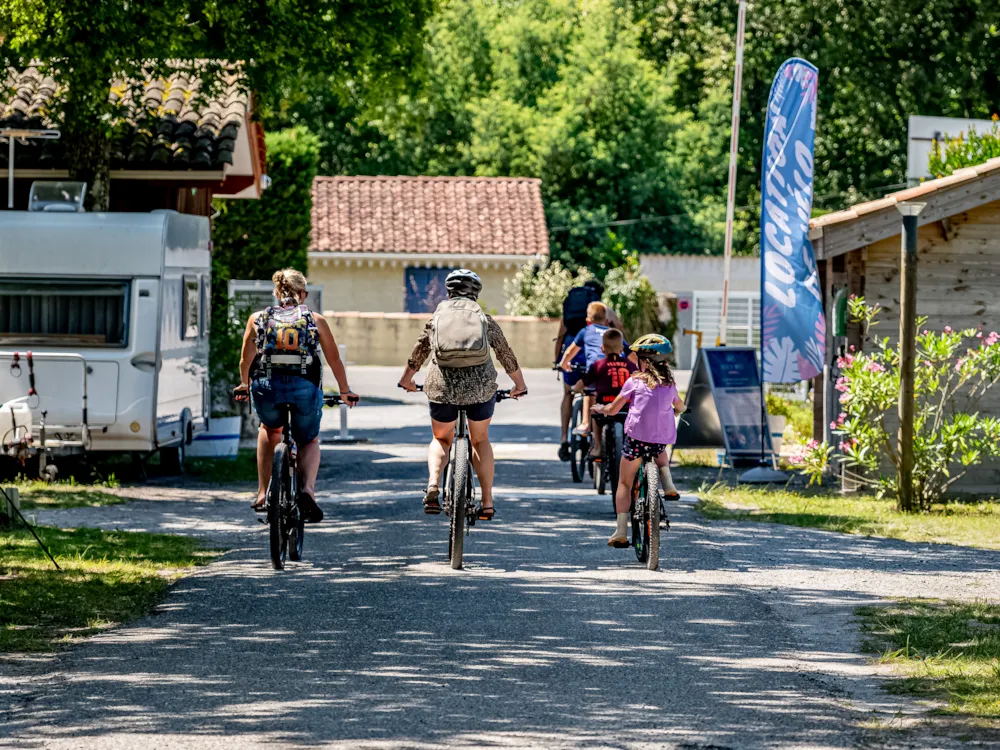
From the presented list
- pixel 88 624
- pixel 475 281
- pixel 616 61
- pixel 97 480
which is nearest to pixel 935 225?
pixel 475 281

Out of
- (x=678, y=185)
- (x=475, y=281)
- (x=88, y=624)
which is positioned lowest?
(x=88, y=624)

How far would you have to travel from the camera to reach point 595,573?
10594 mm

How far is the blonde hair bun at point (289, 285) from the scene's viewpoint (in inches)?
420

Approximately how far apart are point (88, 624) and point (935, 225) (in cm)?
1013

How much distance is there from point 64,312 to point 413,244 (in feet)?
105

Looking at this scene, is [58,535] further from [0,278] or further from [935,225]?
[935,225]

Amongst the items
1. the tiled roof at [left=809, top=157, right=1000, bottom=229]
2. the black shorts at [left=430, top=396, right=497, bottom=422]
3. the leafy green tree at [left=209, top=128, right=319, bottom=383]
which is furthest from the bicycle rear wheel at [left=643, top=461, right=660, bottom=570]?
the leafy green tree at [left=209, top=128, right=319, bottom=383]

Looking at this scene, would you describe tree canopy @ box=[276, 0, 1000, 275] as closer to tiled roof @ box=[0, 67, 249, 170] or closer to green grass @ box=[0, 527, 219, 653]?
tiled roof @ box=[0, 67, 249, 170]

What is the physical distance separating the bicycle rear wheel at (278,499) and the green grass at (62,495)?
15.5 feet

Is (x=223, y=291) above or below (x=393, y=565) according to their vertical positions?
above

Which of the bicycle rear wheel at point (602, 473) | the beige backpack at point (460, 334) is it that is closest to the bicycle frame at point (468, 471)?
the beige backpack at point (460, 334)

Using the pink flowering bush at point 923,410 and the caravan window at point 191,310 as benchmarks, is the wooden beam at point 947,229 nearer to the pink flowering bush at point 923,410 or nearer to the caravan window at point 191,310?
the pink flowering bush at point 923,410

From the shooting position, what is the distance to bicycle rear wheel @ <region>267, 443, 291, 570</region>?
10.4m

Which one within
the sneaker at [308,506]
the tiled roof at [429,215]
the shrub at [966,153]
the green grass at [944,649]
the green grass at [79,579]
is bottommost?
the green grass at [79,579]
